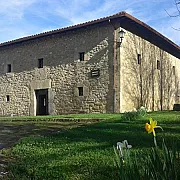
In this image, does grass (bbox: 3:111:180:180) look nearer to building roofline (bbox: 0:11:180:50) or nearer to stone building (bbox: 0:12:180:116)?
stone building (bbox: 0:12:180:116)

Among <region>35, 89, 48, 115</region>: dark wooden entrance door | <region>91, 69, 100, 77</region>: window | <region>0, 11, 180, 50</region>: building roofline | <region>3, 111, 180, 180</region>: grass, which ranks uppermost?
<region>0, 11, 180, 50</region>: building roofline

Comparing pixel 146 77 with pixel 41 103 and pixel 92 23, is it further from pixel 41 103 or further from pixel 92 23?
pixel 41 103

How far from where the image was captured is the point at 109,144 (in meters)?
4.83

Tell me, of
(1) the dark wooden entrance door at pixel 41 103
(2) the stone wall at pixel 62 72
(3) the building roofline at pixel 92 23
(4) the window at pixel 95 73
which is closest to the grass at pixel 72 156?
(2) the stone wall at pixel 62 72

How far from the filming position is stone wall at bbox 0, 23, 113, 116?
15055 millimetres

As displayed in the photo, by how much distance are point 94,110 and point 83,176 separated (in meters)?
11.9

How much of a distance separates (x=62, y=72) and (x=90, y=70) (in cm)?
207

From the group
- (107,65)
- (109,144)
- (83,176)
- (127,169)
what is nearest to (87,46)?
(107,65)

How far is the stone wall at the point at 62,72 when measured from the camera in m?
15.1

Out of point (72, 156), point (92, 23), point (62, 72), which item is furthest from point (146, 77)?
point (72, 156)

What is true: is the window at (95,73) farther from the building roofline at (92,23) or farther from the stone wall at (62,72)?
the building roofline at (92,23)

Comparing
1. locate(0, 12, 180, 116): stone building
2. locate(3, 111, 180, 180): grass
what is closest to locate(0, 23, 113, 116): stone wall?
locate(0, 12, 180, 116): stone building

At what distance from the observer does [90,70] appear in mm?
15539

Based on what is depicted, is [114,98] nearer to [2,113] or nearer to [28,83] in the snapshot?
[28,83]
